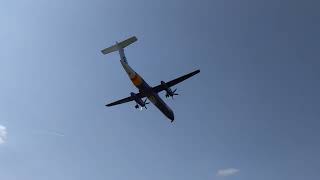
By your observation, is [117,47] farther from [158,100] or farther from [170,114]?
[170,114]

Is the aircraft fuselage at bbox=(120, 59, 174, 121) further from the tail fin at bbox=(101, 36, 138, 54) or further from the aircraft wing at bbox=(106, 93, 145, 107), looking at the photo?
the tail fin at bbox=(101, 36, 138, 54)

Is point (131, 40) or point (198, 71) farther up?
point (131, 40)

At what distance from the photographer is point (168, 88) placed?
7238 cm

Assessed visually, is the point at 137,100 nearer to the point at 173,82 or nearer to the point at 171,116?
the point at 173,82

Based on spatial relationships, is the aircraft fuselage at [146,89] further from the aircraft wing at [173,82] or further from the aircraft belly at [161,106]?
the aircraft wing at [173,82]

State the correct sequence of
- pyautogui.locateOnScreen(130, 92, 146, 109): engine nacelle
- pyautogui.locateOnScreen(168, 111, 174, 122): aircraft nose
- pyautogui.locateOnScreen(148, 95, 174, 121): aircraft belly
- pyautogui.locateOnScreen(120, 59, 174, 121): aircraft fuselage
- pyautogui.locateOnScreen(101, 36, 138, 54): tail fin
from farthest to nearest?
pyautogui.locateOnScreen(168, 111, 174, 122): aircraft nose < pyautogui.locateOnScreen(130, 92, 146, 109): engine nacelle < pyautogui.locateOnScreen(148, 95, 174, 121): aircraft belly < pyautogui.locateOnScreen(101, 36, 138, 54): tail fin < pyautogui.locateOnScreen(120, 59, 174, 121): aircraft fuselage

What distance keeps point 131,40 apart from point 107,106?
15.1 meters

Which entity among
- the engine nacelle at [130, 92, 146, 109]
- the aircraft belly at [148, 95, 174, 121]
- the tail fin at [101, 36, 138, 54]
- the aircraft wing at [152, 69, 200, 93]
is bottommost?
the aircraft belly at [148, 95, 174, 121]

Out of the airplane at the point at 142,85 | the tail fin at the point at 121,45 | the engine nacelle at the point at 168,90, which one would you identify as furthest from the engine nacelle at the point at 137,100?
the tail fin at the point at 121,45

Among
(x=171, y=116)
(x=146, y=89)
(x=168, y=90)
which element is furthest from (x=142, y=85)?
(x=171, y=116)

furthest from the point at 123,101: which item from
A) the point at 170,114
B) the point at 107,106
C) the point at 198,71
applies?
the point at 198,71

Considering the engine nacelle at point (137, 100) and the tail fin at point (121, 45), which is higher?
the tail fin at point (121, 45)

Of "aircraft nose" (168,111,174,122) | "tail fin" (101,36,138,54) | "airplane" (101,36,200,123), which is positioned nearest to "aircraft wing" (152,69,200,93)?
"airplane" (101,36,200,123)

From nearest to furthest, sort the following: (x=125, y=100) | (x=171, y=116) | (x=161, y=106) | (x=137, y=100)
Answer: (x=137, y=100)
(x=161, y=106)
(x=125, y=100)
(x=171, y=116)
